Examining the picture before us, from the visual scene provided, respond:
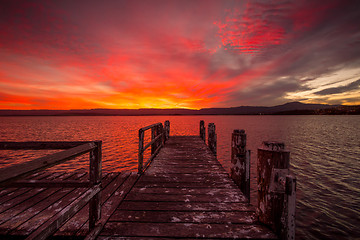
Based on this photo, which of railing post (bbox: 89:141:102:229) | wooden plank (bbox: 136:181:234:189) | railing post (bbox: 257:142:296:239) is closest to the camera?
railing post (bbox: 257:142:296:239)

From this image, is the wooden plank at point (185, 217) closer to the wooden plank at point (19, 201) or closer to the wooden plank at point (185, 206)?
the wooden plank at point (185, 206)

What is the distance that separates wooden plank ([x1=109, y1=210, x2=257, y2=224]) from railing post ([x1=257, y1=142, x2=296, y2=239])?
32 centimetres

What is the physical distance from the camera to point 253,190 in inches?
350

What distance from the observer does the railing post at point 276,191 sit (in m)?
2.05

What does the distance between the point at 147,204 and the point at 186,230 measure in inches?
37.3

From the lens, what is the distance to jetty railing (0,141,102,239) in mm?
1197

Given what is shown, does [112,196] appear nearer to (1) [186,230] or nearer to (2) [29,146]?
(1) [186,230]

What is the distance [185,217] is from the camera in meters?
2.61

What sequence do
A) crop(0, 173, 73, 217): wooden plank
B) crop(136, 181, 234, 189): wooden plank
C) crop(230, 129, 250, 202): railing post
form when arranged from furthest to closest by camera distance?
crop(230, 129, 250, 202): railing post, crop(136, 181, 234, 189): wooden plank, crop(0, 173, 73, 217): wooden plank

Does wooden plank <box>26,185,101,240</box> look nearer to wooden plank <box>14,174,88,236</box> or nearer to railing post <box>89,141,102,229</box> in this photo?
railing post <box>89,141,102,229</box>

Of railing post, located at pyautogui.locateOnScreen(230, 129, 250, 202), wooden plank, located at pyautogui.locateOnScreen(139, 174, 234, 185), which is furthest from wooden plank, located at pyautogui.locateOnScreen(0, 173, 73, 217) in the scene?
railing post, located at pyautogui.locateOnScreen(230, 129, 250, 202)

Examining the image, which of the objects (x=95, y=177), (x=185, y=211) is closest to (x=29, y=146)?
(x=95, y=177)

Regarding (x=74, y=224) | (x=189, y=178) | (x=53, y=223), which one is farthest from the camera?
(x=189, y=178)

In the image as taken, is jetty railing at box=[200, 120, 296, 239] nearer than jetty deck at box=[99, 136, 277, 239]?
Yes
